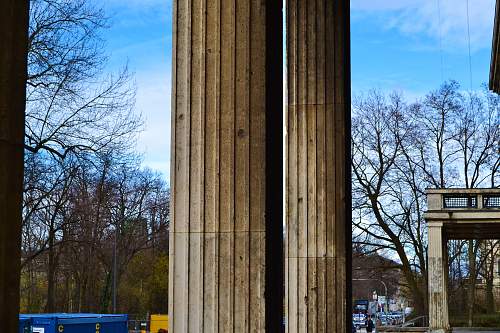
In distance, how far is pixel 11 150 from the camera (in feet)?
12.0

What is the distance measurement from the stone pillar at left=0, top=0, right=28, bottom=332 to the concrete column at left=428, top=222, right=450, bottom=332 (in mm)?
31226

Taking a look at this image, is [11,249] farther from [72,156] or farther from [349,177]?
[72,156]

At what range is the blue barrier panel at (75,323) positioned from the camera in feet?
80.9

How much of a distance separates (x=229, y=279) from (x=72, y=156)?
19698mm

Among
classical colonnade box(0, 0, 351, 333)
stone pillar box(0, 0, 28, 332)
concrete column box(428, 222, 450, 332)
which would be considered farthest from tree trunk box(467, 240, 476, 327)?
stone pillar box(0, 0, 28, 332)

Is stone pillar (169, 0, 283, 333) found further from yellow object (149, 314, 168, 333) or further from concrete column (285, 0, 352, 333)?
yellow object (149, 314, 168, 333)

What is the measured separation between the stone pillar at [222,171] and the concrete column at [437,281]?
87.2 feet

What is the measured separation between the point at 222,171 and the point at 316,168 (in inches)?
163

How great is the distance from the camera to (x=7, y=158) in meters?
3.66

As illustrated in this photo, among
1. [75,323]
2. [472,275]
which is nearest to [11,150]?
[75,323]

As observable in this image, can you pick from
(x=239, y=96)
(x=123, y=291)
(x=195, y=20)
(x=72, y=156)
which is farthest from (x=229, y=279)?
(x=123, y=291)

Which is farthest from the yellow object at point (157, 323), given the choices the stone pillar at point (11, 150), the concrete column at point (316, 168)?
the stone pillar at point (11, 150)

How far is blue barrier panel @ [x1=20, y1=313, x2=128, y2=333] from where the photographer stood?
2466cm

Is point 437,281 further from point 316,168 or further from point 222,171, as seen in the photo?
point 222,171
